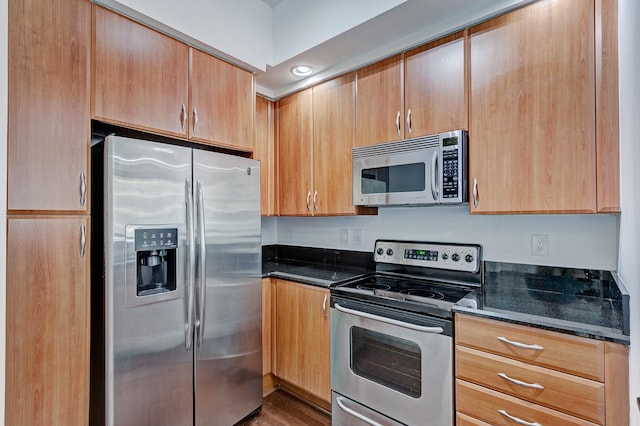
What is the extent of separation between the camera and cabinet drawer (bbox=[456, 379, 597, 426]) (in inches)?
49.9

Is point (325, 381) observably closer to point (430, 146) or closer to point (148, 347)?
point (148, 347)

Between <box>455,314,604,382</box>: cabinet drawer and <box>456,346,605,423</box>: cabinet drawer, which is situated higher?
<box>455,314,604,382</box>: cabinet drawer

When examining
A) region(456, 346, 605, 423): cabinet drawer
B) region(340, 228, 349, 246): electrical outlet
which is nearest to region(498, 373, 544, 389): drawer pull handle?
region(456, 346, 605, 423): cabinet drawer

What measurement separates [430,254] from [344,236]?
0.76 metres

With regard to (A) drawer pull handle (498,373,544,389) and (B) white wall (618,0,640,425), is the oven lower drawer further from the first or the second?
(B) white wall (618,0,640,425)

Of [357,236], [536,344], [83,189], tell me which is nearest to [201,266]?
[83,189]

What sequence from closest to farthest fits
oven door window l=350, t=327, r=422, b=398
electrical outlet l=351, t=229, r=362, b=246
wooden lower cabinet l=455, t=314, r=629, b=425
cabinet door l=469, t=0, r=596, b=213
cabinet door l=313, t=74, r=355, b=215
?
1. wooden lower cabinet l=455, t=314, r=629, b=425
2. cabinet door l=469, t=0, r=596, b=213
3. oven door window l=350, t=327, r=422, b=398
4. cabinet door l=313, t=74, r=355, b=215
5. electrical outlet l=351, t=229, r=362, b=246

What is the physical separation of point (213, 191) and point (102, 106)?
65 centimetres

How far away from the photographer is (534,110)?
154 centimetres

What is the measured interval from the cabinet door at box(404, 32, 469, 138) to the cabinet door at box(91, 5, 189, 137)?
4.28ft

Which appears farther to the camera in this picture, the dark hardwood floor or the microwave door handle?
the dark hardwood floor

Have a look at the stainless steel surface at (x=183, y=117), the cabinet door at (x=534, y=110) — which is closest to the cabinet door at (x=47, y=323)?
the stainless steel surface at (x=183, y=117)

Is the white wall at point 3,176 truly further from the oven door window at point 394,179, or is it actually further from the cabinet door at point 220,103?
the oven door window at point 394,179

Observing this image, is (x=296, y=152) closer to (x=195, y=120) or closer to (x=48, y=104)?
(x=195, y=120)
